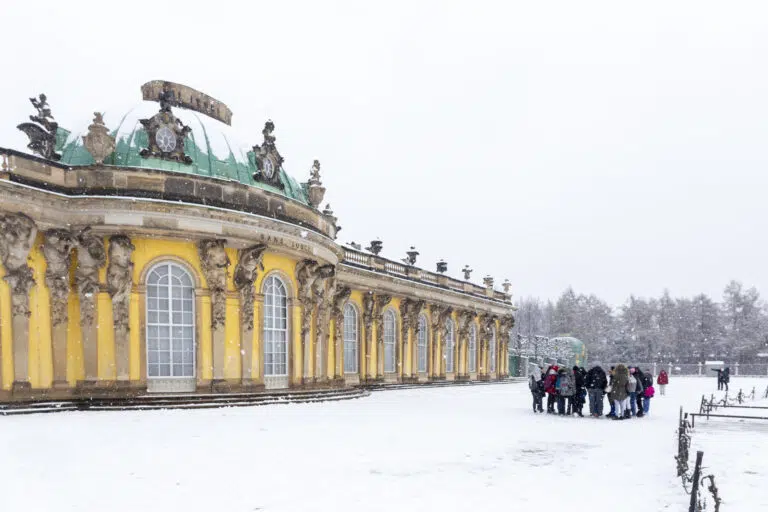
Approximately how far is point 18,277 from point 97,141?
500 centimetres

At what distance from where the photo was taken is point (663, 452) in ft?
38.4

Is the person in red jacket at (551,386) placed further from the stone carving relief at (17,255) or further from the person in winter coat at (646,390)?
the stone carving relief at (17,255)

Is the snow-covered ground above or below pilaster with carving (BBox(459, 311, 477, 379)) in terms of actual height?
above

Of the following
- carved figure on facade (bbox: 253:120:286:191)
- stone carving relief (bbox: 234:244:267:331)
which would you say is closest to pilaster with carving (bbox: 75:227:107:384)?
stone carving relief (bbox: 234:244:267:331)

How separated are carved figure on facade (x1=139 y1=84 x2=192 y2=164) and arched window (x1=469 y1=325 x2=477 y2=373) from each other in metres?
29.1

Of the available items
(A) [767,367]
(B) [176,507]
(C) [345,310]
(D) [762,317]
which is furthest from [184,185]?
(D) [762,317]

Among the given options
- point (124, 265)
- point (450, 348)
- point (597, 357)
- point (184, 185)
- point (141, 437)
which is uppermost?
point (184, 185)

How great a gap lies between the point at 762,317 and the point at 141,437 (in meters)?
108

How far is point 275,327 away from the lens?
23562 mm

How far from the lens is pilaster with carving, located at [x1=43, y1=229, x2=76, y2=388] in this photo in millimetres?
18953

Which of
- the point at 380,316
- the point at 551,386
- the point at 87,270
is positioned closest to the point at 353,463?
the point at 551,386

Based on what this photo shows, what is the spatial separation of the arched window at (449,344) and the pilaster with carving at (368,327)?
9.64m

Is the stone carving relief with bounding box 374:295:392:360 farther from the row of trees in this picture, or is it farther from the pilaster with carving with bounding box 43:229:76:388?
the row of trees

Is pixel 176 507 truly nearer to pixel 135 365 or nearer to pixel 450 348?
pixel 135 365
